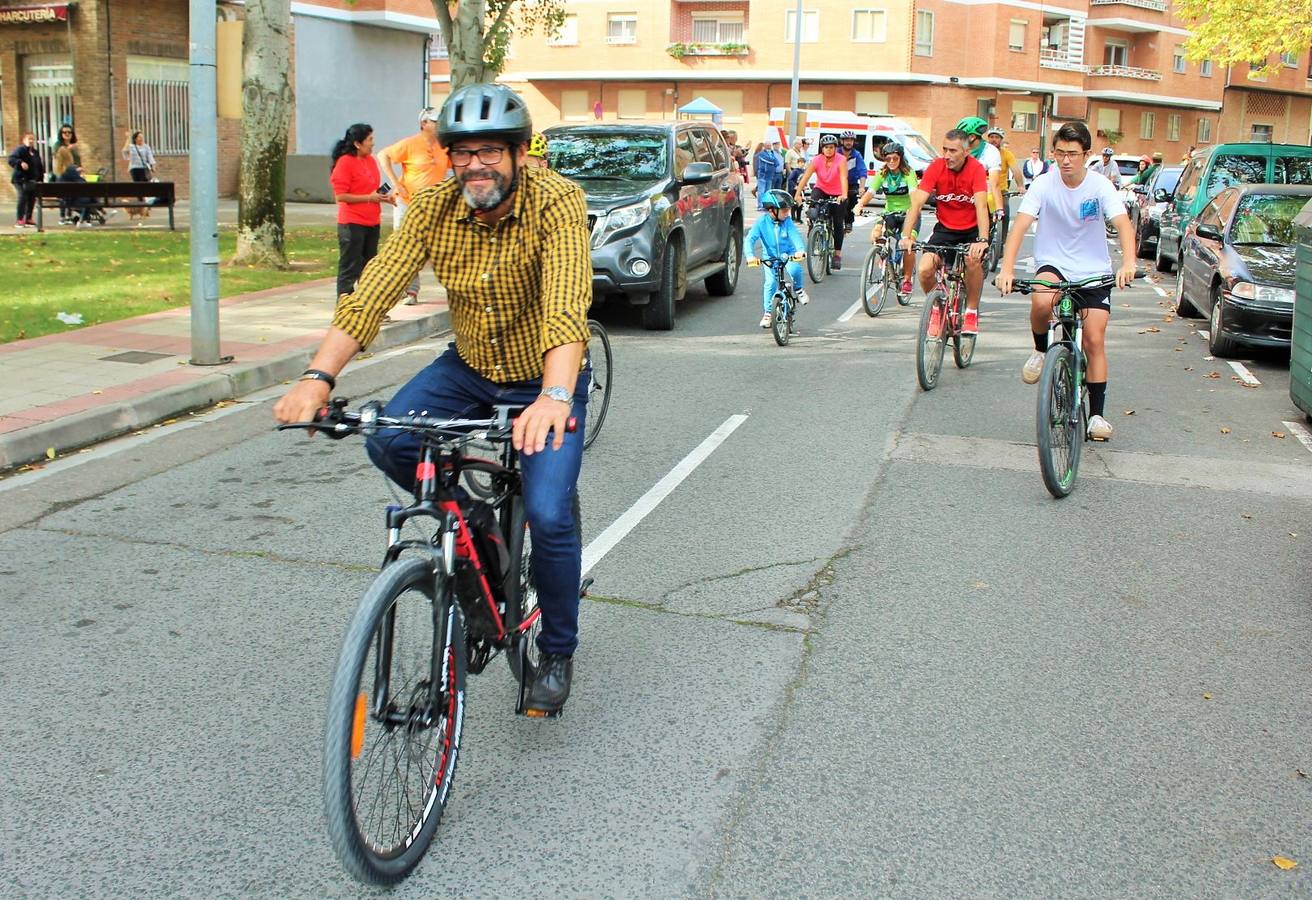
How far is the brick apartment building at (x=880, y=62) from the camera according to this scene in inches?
2212

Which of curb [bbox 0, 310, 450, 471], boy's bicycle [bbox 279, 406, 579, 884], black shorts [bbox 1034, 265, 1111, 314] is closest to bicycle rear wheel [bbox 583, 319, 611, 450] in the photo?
black shorts [bbox 1034, 265, 1111, 314]

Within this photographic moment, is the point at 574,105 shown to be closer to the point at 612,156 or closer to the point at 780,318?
the point at 612,156

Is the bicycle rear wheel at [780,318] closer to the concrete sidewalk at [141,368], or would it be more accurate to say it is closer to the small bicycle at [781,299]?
the small bicycle at [781,299]

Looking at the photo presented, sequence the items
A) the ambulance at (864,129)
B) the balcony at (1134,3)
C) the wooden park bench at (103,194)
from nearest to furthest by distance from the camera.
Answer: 1. the wooden park bench at (103,194)
2. the ambulance at (864,129)
3. the balcony at (1134,3)

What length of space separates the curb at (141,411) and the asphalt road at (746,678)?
20 cm

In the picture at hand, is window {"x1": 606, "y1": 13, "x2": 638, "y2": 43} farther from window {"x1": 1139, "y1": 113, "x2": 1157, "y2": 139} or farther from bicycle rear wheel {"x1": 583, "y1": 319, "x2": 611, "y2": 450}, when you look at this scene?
bicycle rear wheel {"x1": 583, "y1": 319, "x2": 611, "y2": 450}

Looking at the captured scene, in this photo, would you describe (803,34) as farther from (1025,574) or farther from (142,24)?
(1025,574)

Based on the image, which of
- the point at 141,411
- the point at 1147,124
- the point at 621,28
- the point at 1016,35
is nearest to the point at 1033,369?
the point at 141,411

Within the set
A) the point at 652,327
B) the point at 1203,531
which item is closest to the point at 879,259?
the point at 652,327

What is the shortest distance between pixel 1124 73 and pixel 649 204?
188 ft

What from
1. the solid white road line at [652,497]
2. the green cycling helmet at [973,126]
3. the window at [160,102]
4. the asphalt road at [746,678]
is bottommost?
the asphalt road at [746,678]

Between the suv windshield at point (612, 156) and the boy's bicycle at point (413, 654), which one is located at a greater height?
the suv windshield at point (612, 156)

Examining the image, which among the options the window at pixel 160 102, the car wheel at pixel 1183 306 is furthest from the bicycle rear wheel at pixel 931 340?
the window at pixel 160 102

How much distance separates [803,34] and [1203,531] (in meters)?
52.8
